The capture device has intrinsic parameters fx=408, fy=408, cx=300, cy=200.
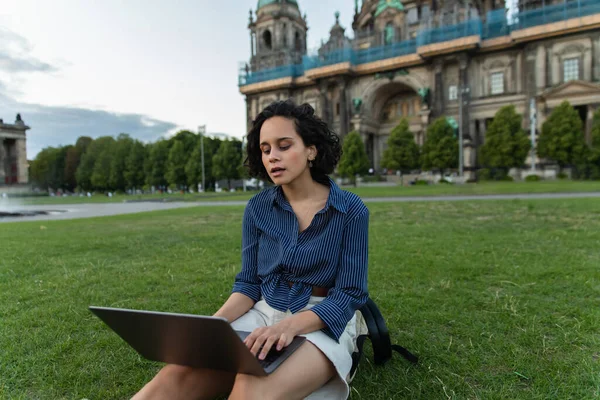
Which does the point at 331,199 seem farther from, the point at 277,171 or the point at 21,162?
the point at 21,162

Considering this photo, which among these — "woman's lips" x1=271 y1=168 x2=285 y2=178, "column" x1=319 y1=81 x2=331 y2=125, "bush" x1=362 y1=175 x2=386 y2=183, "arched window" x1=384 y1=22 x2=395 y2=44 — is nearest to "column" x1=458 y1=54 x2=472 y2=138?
"bush" x1=362 y1=175 x2=386 y2=183

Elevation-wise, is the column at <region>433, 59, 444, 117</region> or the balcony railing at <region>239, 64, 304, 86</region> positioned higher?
the balcony railing at <region>239, 64, 304, 86</region>

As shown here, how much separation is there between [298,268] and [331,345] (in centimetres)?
48

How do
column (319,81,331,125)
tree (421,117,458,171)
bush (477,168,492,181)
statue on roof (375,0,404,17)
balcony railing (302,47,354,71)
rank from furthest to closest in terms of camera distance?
statue on roof (375,0,404,17) → column (319,81,331,125) → balcony railing (302,47,354,71) → bush (477,168,492,181) → tree (421,117,458,171)

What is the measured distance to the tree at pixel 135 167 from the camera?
199 ft

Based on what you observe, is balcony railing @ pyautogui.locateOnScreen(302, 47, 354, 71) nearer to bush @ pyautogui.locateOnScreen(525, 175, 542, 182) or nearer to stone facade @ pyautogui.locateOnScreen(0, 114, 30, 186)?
bush @ pyautogui.locateOnScreen(525, 175, 542, 182)

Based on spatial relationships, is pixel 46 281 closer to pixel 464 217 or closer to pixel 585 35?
pixel 464 217

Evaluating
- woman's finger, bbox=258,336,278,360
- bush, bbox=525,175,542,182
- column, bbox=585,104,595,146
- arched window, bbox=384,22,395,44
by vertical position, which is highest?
arched window, bbox=384,22,395,44

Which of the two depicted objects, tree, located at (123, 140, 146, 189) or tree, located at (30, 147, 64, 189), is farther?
tree, located at (30, 147, 64, 189)

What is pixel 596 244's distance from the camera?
256 inches

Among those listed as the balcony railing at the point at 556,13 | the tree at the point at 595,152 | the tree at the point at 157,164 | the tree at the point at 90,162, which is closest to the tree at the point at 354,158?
the tree at the point at 595,152

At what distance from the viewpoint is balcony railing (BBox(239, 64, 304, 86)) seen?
55144mm

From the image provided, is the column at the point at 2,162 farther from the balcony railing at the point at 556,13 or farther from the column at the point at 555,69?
the column at the point at 555,69

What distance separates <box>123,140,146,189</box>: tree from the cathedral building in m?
17.9
